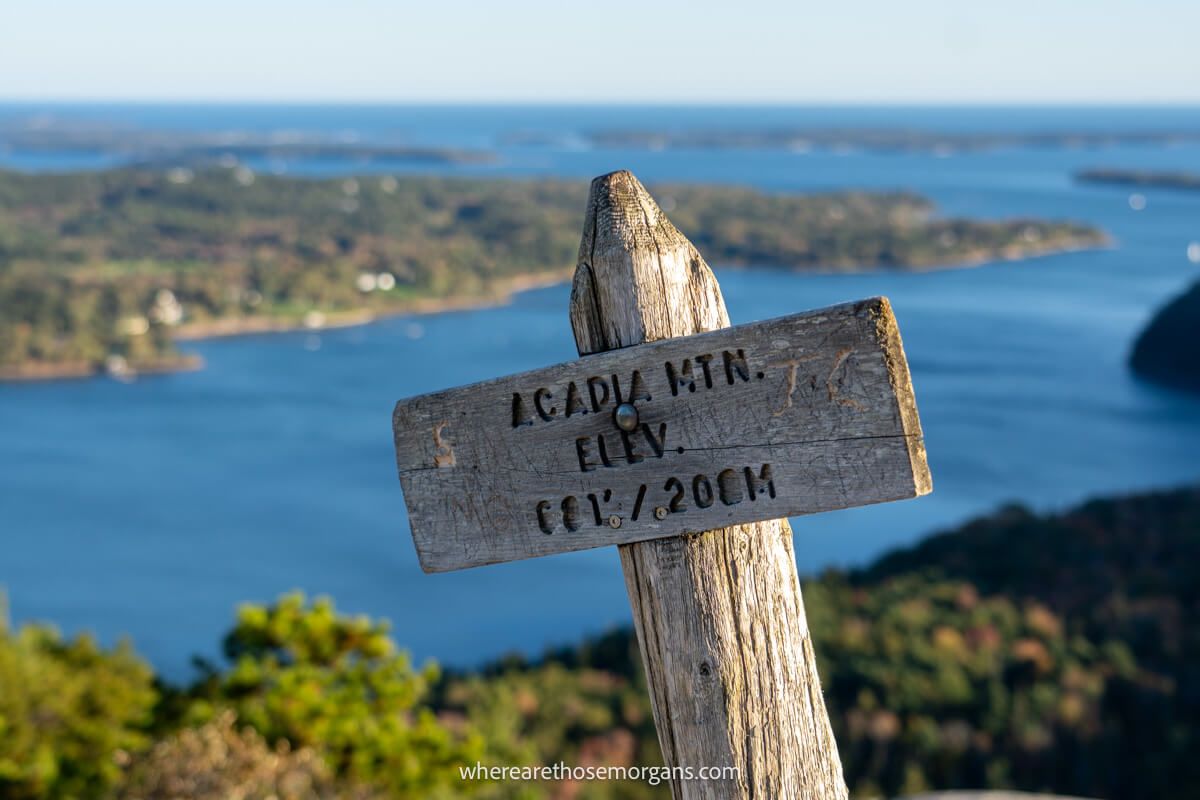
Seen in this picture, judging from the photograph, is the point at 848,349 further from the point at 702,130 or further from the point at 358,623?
the point at 702,130

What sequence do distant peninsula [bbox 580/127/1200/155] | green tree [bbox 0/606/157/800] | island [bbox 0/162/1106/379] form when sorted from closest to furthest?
1. green tree [bbox 0/606/157/800]
2. island [bbox 0/162/1106/379]
3. distant peninsula [bbox 580/127/1200/155]

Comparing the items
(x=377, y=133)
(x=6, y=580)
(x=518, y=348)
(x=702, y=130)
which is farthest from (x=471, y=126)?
(x=6, y=580)

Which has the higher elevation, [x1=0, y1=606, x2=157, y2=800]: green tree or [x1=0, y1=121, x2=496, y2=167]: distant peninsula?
[x1=0, y1=121, x2=496, y2=167]: distant peninsula

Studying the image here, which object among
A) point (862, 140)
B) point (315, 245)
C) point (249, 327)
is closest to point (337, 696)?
point (249, 327)

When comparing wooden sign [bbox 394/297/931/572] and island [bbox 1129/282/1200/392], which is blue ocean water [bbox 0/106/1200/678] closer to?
island [bbox 1129/282/1200/392]

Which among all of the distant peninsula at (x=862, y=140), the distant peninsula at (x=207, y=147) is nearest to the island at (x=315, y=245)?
the distant peninsula at (x=207, y=147)

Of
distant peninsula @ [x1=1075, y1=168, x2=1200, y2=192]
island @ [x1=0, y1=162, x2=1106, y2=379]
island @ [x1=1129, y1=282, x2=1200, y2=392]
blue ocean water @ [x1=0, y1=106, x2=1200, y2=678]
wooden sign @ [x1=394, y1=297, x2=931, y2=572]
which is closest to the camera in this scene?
wooden sign @ [x1=394, y1=297, x2=931, y2=572]

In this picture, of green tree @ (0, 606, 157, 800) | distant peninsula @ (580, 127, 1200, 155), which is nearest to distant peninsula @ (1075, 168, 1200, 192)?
distant peninsula @ (580, 127, 1200, 155)
